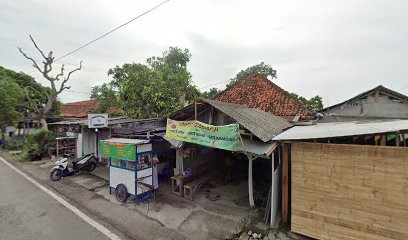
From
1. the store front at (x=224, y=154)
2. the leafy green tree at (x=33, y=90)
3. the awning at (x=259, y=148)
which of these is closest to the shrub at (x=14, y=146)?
the leafy green tree at (x=33, y=90)

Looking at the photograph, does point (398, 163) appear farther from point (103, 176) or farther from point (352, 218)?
point (103, 176)

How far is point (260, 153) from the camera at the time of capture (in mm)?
6082

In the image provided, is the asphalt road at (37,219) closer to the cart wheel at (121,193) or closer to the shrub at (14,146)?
the cart wheel at (121,193)

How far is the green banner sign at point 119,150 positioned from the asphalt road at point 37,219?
7.72 ft

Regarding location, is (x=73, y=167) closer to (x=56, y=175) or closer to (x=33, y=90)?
(x=56, y=175)

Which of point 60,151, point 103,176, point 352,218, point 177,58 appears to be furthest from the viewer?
point 177,58

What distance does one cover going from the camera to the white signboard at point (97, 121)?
35.2 ft

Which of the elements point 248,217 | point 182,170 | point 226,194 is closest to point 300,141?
point 248,217

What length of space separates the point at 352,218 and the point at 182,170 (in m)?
6.02

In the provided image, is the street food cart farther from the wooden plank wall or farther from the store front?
the wooden plank wall

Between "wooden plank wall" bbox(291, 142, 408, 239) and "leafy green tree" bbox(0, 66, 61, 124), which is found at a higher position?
"leafy green tree" bbox(0, 66, 61, 124)

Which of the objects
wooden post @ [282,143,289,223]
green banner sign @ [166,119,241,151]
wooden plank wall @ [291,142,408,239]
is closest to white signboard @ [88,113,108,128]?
green banner sign @ [166,119,241,151]

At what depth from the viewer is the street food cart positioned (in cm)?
785

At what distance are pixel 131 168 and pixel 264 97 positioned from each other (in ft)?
39.6
